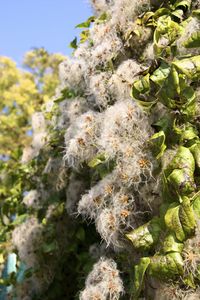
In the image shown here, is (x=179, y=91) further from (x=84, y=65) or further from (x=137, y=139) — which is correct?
(x=84, y=65)

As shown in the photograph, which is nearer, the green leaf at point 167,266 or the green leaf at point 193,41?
the green leaf at point 167,266

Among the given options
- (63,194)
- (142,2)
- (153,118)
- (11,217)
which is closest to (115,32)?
(142,2)

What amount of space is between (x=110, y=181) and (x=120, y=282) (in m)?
0.29

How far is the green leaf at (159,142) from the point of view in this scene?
149cm

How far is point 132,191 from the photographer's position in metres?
1.58

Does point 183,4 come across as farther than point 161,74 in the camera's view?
Yes

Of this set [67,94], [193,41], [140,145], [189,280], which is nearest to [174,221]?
[189,280]

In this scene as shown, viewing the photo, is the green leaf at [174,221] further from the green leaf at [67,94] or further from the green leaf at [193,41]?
the green leaf at [67,94]

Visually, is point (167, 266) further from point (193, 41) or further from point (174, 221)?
point (193, 41)

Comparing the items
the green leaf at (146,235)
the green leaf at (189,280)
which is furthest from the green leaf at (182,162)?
the green leaf at (189,280)

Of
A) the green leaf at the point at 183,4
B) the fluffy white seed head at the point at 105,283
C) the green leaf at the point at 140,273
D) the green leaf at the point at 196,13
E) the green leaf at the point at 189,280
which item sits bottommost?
the fluffy white seed head at the point at 105,283

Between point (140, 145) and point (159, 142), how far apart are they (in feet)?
0.24

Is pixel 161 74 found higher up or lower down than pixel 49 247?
higher up

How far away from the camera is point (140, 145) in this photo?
155cm
